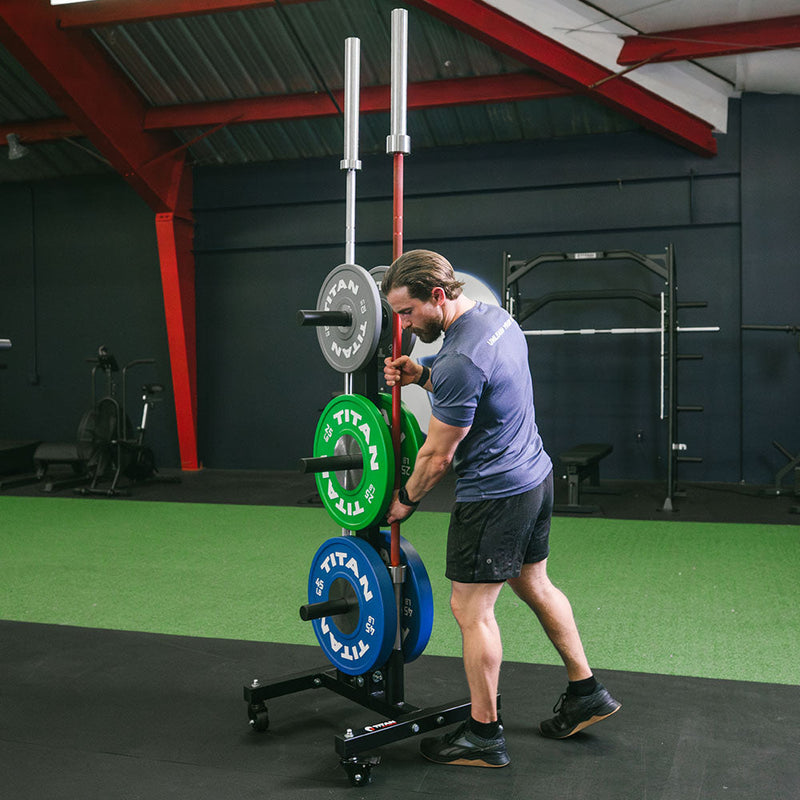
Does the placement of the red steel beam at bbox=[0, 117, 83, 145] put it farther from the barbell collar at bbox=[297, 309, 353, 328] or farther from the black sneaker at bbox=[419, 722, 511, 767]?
the black sneaker at bbox=[419, 722, 511, 767]

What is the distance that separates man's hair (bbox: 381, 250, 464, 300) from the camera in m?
2.02

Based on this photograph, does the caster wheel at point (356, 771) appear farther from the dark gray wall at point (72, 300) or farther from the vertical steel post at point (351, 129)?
the dark gray wall at point (72, 300)

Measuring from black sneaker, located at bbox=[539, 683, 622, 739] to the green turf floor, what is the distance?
1.68 ft

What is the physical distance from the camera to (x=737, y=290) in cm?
664

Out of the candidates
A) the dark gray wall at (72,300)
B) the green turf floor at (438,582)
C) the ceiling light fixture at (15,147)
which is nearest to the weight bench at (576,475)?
the green turf floor at (438,582)

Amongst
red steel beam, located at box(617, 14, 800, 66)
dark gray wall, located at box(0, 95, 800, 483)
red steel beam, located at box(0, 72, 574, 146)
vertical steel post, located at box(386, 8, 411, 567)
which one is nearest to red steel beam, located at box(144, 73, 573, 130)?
red steel beam, located at box(0, 72, 574, 146)

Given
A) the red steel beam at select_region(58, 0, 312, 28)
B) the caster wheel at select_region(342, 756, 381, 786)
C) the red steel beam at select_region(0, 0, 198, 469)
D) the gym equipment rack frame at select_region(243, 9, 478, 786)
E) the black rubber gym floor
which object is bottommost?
the black rubber gym floor

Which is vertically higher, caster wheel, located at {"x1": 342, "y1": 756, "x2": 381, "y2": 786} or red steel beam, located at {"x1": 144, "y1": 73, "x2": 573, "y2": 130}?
red steel beam, located at {"x1": 144, "y1": 73, "x2": 573, "y2": 130}

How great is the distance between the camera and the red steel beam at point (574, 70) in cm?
542

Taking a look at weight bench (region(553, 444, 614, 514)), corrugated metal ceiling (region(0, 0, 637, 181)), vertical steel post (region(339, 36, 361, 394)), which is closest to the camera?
vertical steel post (region(339, 36, 361, 394))

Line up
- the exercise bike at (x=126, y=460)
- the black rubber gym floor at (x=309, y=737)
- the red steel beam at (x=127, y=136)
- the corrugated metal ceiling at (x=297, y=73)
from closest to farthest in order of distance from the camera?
the black rubber gym floor at (x=309, y=737) < the red steel beam at (x=127, y=136) < the corrugated metal ceiling at (x=297, y=73) < the exercise bike at (x=126, y=460)

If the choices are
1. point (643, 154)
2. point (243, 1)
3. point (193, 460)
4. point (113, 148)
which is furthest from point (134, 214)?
point (643, 154)

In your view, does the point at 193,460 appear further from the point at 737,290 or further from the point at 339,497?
the point at 339,497

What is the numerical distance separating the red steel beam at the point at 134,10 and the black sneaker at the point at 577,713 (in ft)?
16.3
